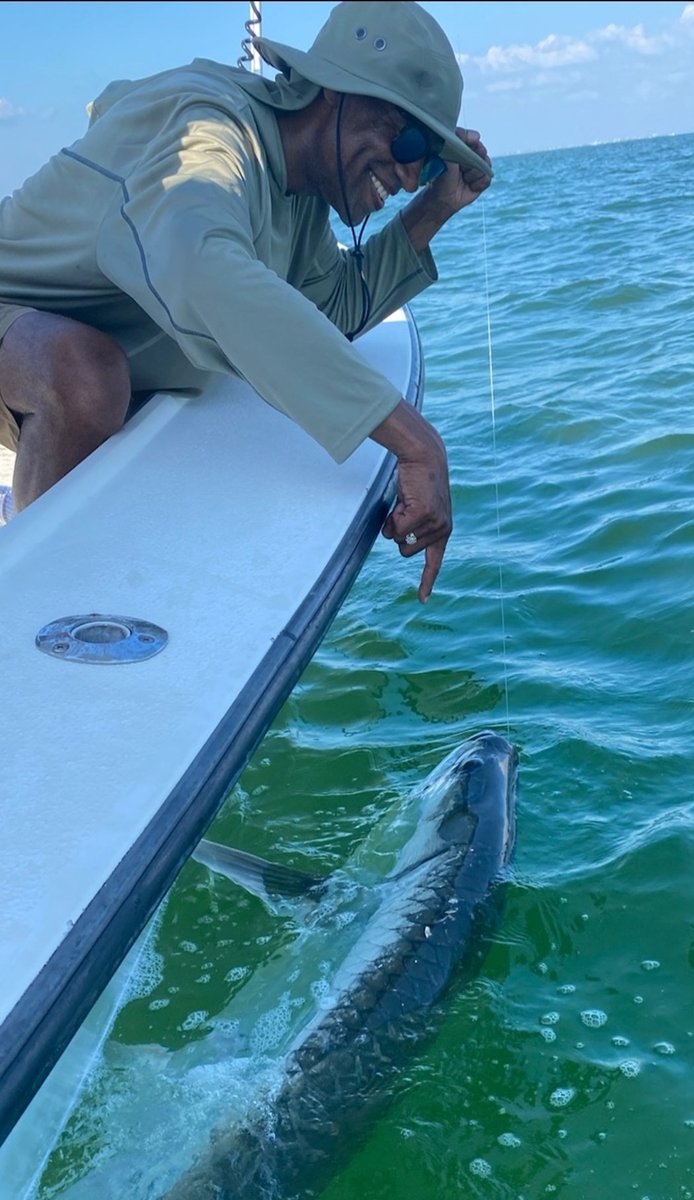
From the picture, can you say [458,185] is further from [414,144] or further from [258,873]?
[258,873]

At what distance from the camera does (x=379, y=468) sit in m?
2.72

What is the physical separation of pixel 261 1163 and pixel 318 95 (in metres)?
2.16

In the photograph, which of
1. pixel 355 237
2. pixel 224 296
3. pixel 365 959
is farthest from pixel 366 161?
pixel 365 959

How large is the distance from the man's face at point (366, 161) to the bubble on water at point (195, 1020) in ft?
5.97

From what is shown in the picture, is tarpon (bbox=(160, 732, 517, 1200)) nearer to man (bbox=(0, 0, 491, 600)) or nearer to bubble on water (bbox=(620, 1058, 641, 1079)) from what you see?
bubble on water (bbox=(620, 1058, 641, 1079))

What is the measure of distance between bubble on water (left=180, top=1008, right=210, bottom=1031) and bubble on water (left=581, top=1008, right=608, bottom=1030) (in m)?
0.77

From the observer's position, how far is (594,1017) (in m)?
2.47

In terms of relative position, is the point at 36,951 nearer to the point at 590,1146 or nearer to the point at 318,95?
the point at 590,1146

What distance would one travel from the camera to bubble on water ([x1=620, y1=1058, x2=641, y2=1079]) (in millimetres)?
2322

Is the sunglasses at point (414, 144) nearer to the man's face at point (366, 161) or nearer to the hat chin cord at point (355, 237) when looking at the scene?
the man's face at point (366, 161)

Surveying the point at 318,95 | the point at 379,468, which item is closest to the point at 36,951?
the point at 379,468

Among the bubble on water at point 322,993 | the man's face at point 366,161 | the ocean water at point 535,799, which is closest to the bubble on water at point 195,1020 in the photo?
the ocean water at point 535,799

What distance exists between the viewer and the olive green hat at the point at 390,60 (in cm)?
257

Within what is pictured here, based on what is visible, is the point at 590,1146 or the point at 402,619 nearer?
the point at 590,1146
